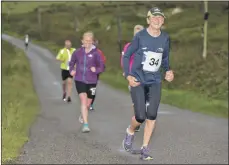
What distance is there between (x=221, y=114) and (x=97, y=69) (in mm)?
12100

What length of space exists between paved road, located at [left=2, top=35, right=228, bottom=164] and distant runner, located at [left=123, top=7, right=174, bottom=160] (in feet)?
6.71

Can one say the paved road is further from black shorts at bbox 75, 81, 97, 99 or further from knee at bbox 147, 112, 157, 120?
knee at bbox 147, 112, 157, 120

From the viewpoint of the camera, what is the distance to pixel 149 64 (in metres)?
3.79

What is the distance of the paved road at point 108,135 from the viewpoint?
775 centimetres

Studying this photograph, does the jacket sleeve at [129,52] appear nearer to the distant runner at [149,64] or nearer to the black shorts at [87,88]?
the distant runner at [149,64]

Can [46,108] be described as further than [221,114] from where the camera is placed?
No

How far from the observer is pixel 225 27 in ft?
236

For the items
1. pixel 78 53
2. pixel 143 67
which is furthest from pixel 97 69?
pixel 143 67

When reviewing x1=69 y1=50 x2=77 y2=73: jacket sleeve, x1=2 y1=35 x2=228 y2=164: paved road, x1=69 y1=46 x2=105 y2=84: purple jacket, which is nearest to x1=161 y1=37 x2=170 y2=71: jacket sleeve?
x1=2 y1=35 x2=228 y2=164: paved road

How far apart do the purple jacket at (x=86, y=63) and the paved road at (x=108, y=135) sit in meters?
0.98

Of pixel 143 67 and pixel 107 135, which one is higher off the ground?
pixel 143 67

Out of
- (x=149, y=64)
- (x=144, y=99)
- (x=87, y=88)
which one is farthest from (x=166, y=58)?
(x=87, y=88)

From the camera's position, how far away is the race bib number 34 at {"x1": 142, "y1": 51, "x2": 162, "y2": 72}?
3.76 m

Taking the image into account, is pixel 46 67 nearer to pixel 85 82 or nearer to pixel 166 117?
pixel 166 117
